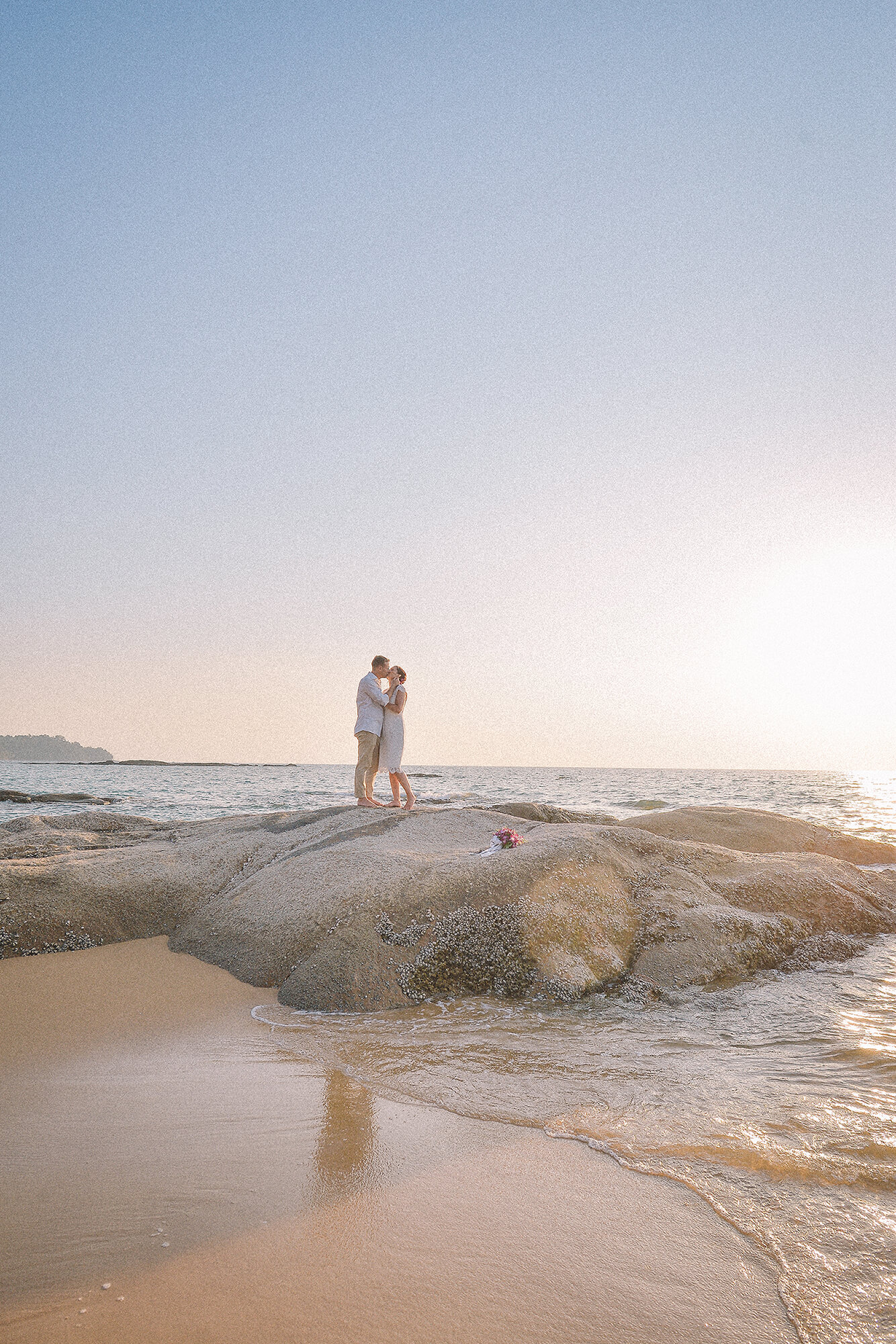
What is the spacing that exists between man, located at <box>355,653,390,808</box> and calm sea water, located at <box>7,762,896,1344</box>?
515cm

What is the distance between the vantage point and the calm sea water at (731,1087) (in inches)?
83.1

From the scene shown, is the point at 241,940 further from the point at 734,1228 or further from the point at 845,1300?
the point at 845,1300

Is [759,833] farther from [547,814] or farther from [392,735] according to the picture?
[392,735]

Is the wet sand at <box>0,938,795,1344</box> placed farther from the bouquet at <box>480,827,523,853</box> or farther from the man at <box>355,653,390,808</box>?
the man at <box>355,653,390,808</box>

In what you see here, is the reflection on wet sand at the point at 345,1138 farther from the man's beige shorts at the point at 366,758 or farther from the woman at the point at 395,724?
the woman at the point at 395,724

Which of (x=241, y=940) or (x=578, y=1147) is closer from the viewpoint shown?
(x=578, y=1147)

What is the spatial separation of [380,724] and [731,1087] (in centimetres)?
667

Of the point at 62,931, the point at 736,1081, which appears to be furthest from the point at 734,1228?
the point at 62,931

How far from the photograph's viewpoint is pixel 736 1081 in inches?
125

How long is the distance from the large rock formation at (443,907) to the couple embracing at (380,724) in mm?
2400

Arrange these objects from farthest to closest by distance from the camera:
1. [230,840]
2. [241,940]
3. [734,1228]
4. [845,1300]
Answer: [230,840] < [241,940] < [734,1228] < [845,1300]

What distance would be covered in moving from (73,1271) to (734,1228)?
5.88 feet

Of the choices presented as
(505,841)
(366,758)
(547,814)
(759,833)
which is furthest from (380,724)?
(759,833)

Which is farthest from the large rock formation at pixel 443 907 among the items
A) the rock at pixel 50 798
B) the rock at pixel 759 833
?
the rock at pixel 50 798
